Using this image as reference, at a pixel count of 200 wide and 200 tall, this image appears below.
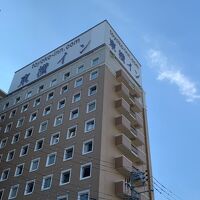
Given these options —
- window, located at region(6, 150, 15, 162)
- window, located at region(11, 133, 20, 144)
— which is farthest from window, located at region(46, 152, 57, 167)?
window, located at region(11, 133, 20, 144)

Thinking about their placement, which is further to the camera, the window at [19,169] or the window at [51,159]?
the window at [19,169]

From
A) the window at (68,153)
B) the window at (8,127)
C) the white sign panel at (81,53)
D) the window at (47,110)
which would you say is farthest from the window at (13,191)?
the white sign panel at (81,53)

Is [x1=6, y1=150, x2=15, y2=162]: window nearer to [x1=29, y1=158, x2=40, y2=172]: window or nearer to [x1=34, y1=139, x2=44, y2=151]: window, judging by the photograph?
[x1=34, y1=139, x2=44, y2=151]: window

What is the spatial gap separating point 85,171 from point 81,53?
2181 cm

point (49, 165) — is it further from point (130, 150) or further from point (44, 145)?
point (130, 150)

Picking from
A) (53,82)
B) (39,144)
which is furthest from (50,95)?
(39,144)

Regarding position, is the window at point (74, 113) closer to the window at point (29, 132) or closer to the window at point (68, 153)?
the window at point (68, 153)

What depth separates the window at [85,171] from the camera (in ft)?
106

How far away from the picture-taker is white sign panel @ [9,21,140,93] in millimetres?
49031

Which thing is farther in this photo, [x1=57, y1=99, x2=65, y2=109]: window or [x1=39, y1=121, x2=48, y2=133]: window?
[x1=57, y1=99, x2=65, y2=109]: window

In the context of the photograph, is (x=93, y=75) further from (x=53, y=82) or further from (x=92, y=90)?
(x=53, y=82)

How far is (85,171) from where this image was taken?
3312 cm

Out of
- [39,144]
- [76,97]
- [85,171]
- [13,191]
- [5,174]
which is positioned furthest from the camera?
[76,97]

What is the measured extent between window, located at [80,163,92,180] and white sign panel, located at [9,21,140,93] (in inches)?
813
